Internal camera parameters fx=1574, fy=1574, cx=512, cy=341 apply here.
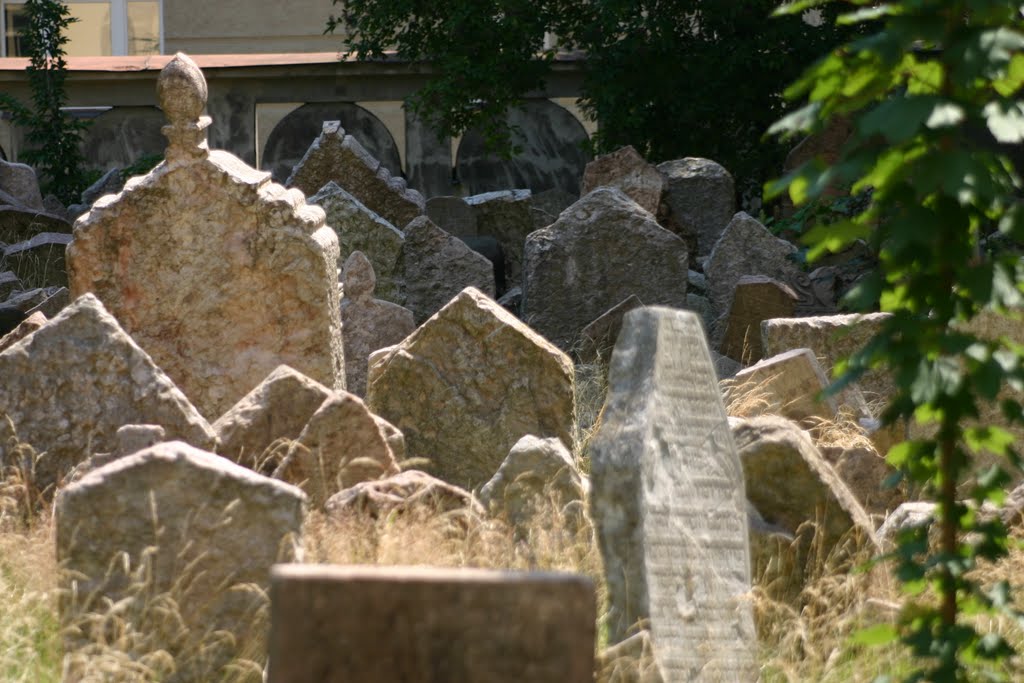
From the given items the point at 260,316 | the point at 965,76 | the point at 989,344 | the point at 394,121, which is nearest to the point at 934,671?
the point at 989,344

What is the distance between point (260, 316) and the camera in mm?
7293

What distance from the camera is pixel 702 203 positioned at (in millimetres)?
12727

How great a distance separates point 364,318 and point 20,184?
7.32 m

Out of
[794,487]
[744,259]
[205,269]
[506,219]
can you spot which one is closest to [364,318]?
[205,269]

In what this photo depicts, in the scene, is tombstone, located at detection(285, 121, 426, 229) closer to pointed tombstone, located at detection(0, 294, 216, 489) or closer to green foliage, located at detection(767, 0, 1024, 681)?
pointed tombstone, located at detection(0, 294, 216, 489)

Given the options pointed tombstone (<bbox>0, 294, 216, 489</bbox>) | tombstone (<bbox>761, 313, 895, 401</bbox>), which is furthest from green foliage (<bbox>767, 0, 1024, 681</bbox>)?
tombstone (<bbox>761, 313, 895, 401</bbox>)

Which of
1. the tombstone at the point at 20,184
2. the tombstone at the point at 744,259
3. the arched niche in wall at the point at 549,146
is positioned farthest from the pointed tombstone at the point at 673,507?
the arched niche in wall at the point at 549,146

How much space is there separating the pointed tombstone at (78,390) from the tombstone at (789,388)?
2362 mm

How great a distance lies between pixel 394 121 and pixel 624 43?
401 inches

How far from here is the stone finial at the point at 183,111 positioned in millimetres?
7254

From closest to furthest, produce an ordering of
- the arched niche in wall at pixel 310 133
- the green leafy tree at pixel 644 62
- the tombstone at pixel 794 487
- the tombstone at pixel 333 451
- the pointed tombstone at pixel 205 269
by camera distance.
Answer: the tombstone at pixel 794 487 → the tombstone at pixel 333 451 → the pointed tombstone at pixel 205 269 → the green leafy tree at pixel 644 62 → the arched niche in wall at pixel 310 133

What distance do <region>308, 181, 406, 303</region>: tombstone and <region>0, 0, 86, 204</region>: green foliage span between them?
735cm

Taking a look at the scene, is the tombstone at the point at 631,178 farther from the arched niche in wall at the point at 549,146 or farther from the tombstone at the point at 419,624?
the tombstone at the point at 419,624

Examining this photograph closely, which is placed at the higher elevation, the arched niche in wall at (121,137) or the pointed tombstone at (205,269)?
the pointed tombstone at (205,269)
